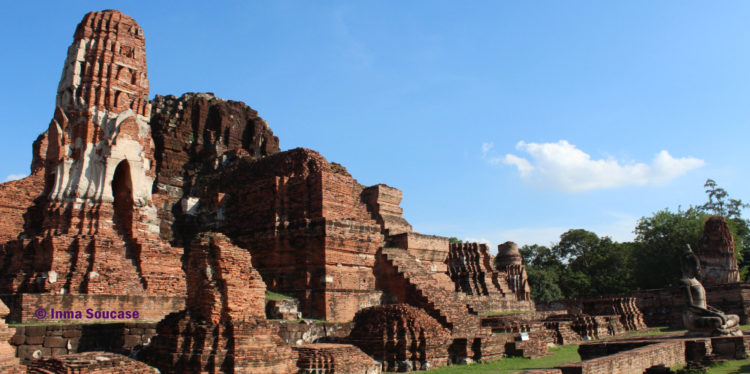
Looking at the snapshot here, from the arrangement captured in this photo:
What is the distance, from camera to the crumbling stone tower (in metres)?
13.0

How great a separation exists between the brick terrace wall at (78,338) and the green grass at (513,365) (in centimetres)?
580

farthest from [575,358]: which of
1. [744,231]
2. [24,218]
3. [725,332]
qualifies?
[744,231]

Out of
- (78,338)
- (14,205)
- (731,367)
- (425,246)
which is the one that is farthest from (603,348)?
(14,205)

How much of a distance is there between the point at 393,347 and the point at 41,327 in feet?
21.8

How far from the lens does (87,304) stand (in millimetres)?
11719

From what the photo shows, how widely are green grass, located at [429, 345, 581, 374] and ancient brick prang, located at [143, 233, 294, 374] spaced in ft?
12.7

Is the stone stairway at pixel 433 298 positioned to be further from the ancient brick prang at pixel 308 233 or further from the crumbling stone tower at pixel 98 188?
the crumbling stone tower at pixel 98 188

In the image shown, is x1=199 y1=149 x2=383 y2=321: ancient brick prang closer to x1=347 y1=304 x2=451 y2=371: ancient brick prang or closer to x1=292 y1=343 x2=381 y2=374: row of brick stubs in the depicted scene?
x1=347 y1=304 x2=451 y2=371: ancient brick prang

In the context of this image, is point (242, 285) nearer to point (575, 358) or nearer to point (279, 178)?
point (279, 178)

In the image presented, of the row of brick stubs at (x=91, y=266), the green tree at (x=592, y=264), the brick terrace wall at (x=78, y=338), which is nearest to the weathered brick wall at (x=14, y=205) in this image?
A: the row of brick stubs at (x=91, y=266)

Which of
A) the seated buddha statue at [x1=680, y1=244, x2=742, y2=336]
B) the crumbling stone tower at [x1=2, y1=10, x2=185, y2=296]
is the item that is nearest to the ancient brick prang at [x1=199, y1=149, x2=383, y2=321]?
the crumbling stone tower at [x1=2, y1=10, x2=185, y2=296]

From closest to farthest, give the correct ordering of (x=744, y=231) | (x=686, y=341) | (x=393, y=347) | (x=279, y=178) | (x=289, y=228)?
(x=393, y=347), (x=686, y=341), (x=289, y=228), (x=279, y=178), (x=744, y=231)

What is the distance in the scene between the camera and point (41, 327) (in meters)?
9.74

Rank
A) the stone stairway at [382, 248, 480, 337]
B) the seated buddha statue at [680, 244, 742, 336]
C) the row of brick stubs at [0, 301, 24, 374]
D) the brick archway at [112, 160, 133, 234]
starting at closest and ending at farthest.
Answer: the row of brick stubs at [0, 301, 24, 374]
the brick archway at [112, 160, 133, 234]
the stone stairway at [382, 248, 480, 337]
the seated buddha statue at [680, 244, 742, 336]
